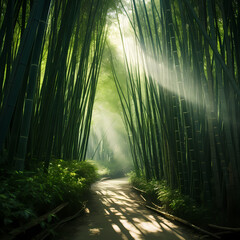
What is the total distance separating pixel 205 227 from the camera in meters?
2.03

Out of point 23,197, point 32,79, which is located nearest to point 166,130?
point 32,79

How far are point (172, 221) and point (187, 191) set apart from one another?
385mm

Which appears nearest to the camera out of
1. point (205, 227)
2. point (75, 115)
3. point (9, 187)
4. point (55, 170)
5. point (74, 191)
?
point (9, 187)

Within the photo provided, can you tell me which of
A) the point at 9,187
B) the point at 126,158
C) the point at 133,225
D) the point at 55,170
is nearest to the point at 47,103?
the point at 55,170

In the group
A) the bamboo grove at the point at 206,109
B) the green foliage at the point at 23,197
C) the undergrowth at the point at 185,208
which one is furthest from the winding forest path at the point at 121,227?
the bamboo grove at the point at 206,109

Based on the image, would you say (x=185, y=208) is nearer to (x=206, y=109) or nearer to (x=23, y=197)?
(x=206, y=109)

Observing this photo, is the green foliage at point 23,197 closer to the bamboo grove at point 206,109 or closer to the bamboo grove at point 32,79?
the bamboo grove at point 32,79

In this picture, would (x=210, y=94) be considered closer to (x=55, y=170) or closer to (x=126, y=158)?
(x=55, y=170)

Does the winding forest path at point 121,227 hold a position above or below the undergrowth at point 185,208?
below

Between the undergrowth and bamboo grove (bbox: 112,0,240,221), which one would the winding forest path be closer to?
the undergrowth

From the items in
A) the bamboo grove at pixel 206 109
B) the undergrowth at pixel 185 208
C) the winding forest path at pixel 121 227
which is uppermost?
the bamboo grove at pixel 206 109

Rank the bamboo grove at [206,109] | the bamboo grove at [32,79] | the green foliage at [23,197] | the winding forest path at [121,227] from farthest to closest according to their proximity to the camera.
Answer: the bamboo grove at [206,109], the winding forest path at [121,227], the bamboo grove at [32,79], the green foliage at [23,197]

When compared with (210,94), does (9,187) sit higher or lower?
lower

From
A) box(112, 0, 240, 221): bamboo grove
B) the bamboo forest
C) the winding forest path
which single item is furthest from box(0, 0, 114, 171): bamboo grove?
box(112, 0, 240, 221): bamboo grove
